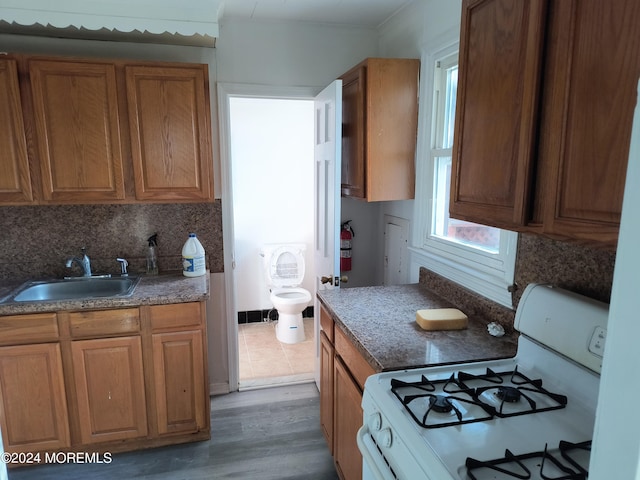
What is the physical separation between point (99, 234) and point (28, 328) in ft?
2.33

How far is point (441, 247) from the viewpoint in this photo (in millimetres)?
2121

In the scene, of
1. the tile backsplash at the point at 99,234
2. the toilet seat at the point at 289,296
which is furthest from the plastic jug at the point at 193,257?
the toilet seat at the point at 289,296

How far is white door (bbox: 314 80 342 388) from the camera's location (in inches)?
86.3

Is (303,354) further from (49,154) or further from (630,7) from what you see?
(630,7)

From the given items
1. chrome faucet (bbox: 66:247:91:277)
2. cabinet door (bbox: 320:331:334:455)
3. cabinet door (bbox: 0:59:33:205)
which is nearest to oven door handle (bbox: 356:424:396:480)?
cabinet door (bbox: 320:331:334:455)

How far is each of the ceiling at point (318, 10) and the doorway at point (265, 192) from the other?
1.25m

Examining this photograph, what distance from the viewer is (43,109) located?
2.12 m

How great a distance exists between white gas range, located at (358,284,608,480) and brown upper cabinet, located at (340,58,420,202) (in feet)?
3.57

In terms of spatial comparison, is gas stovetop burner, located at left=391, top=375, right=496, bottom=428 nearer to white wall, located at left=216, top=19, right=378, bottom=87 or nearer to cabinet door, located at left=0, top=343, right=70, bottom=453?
cabinet door, located at left=0, top=343, right=70, bottom=453

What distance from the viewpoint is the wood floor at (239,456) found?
2.12m

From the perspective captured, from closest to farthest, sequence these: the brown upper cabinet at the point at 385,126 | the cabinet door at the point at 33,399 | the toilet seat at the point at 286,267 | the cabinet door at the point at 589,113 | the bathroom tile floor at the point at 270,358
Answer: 1. the cabinet door at the point at 589,113
2. the cabinet door at the point at 33,399
3. the brown upper cabinet at the point at 385,126
4. the bathroom tile floor at the point at 270,358
5. the toilet seat at the point at 286,267

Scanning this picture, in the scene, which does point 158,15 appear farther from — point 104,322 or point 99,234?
point 104,322

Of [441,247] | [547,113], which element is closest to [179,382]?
[441,247]

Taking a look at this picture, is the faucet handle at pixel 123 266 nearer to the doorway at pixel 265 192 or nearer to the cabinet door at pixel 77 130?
the cabinet door at pixel 77 130
